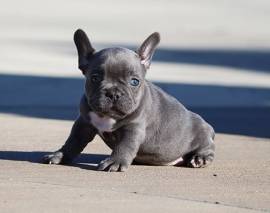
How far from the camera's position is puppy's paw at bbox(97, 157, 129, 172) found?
27.8ft

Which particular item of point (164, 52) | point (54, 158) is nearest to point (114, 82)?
point (54, 158)

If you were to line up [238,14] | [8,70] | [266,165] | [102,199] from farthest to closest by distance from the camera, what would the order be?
[238,14] → [8,70] → [266,165] → [102,199]

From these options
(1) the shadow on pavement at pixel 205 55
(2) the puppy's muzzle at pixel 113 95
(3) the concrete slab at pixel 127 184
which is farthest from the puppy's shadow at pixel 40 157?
(1) the shadow on pavement at pixel 205 55

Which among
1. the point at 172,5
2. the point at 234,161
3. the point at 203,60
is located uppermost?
the point at 234,161

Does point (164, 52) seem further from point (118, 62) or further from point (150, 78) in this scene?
point (118, 62)

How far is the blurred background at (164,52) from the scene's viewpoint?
13.6 metres

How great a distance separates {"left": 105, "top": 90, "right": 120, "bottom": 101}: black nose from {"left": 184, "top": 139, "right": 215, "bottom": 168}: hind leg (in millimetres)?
1015

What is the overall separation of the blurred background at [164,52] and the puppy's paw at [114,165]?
127 inches

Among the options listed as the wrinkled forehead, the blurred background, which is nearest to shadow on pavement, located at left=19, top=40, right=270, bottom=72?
the blurred background

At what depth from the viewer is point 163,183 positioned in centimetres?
810

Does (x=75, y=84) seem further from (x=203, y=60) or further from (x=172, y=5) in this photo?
(x=172, y=5)

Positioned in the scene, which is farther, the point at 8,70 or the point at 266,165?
the point at 8,70

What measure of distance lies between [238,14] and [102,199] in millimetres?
22152

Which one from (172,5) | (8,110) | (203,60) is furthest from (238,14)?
(8,110)
